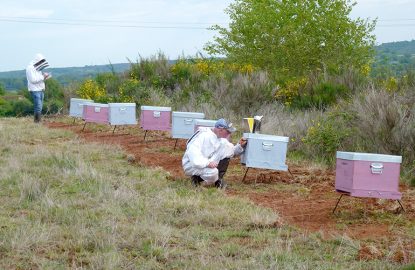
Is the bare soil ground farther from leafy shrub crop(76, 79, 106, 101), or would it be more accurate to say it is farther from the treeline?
leafy shrub crop(76, 79, 106, 101)

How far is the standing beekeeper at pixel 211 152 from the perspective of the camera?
10602mm

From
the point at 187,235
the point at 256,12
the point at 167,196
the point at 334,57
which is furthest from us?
the point at 256,12

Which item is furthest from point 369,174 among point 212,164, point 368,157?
point 212,164

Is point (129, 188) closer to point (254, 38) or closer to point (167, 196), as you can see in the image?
point (167, 196)

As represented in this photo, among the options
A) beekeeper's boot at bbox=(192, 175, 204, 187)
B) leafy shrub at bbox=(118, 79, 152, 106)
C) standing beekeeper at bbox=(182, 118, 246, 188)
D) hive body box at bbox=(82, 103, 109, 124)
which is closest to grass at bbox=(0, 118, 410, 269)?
beekeeper's boot at bbox=(192, 175, 204, 187)

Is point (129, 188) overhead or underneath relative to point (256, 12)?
underneath

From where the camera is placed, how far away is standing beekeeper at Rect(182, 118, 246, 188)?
1060cm

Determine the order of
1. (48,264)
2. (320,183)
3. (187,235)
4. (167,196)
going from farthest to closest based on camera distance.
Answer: (320,183) < (167,196) < (187,235) < (48,264)

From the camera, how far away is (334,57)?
123ft

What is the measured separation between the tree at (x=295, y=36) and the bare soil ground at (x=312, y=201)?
1905cm

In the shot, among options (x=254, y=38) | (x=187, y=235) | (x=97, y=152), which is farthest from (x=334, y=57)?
(x=187, y=235)

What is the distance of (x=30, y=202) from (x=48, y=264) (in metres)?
2.72

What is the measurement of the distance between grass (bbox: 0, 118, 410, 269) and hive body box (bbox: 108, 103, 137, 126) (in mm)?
6165

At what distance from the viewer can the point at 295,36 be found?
111 ft
